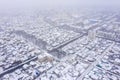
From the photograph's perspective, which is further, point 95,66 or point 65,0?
point 65,0

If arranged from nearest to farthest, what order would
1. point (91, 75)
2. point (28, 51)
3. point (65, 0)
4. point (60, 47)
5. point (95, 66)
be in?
point (91, 75) → point (95, 66) → point (28, 51) → point (60, 47) → point (65, 0)

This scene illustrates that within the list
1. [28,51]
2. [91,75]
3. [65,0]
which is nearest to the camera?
[91,75]

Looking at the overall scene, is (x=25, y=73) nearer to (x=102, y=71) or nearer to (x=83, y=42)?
(x=102, y=71)

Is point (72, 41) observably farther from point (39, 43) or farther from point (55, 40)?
point (39, 43)

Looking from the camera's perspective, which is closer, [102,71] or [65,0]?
[102,71]

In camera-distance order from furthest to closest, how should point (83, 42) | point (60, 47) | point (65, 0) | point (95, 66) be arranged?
point (65, 0)
point (83, 42)
point (60, 47)
point (95, 66)

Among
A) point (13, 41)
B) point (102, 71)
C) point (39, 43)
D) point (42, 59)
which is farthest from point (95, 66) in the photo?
point (13, 41)

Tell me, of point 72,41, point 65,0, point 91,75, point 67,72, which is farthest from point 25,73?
point 65,0

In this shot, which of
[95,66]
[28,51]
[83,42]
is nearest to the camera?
[95,66]
